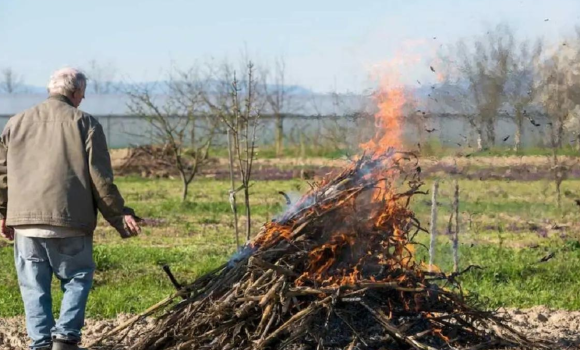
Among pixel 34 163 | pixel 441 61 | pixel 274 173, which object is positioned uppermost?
pixel 441 61

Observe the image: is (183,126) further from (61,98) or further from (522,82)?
(61,98)

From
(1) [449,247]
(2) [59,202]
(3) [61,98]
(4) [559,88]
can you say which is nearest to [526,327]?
(2) [59,202]

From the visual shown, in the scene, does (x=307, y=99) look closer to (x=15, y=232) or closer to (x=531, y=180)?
(x=531, y=180)

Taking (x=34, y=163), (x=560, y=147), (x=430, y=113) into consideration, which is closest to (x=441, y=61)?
(x=430, y=113)

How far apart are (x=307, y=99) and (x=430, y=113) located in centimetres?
3622

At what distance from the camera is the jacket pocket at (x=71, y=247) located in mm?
5652

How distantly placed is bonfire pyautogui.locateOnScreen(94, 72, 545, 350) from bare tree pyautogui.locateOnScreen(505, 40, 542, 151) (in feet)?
10.5

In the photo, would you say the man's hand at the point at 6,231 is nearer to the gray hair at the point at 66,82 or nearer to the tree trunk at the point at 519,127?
the gray hair at the point at 66,82

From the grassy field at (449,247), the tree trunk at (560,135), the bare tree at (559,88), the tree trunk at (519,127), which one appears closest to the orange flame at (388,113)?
the grassy field at (449,247)

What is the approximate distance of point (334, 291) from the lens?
565 cm

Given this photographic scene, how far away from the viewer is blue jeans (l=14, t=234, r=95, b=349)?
563cm

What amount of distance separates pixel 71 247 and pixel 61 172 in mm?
459

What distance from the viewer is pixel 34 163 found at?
5.70 metres

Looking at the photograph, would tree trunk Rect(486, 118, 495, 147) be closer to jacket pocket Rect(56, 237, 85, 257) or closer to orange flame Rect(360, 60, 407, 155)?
orange flame Rect(360, 60, 407, 155)
